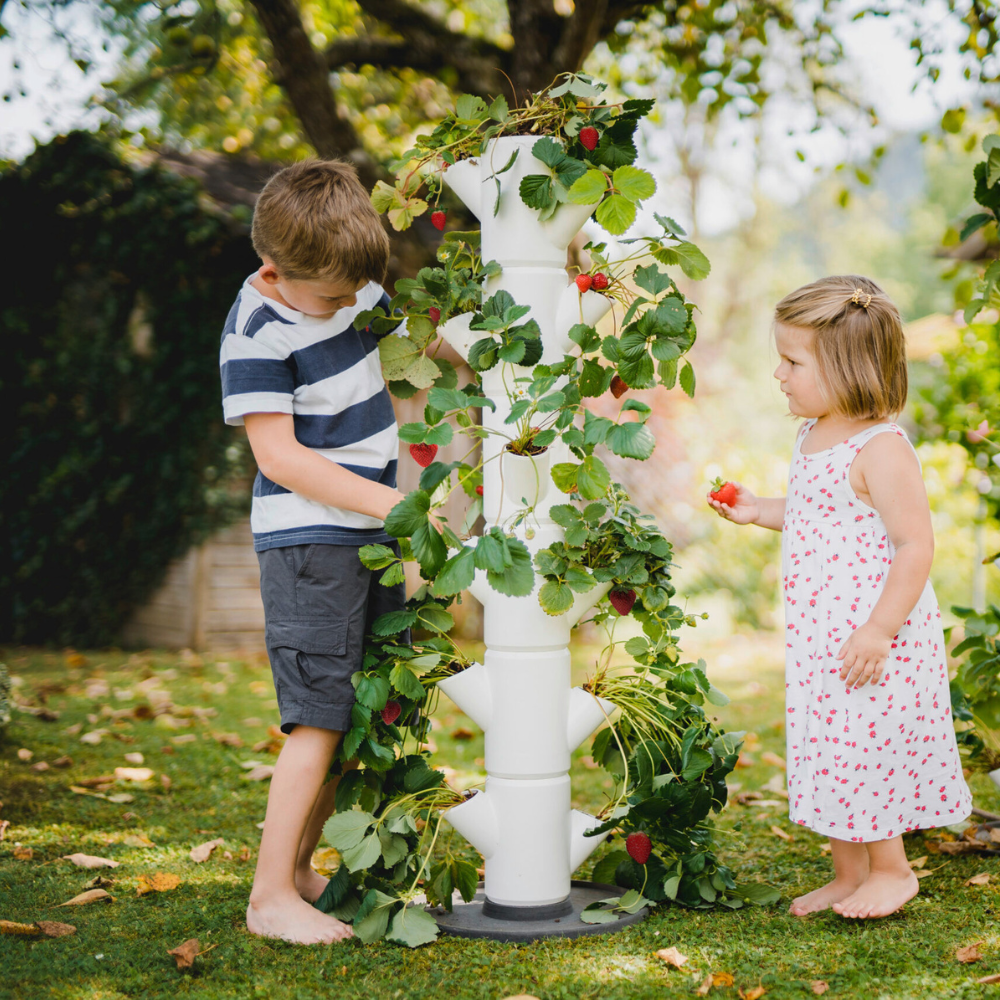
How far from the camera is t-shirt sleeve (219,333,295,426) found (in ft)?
5.80

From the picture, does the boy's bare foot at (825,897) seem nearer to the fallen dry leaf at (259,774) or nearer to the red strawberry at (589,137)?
the red strawberry at (589,137)

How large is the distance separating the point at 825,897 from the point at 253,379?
1.49 m

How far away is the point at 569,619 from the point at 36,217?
6.17 meters

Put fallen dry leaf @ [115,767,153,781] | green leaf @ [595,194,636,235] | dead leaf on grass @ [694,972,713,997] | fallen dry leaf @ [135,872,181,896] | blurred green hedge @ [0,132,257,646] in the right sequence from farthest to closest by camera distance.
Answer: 1. blurred green hedge @ [0,132,257,646]
2. fallen dry leaf @ [115,767,153,781]
3. fallen dry leaf @ [135,872,181,896]
4. green leaf @ [595,194,636,235]
5. dead leaf on grass @ [694,972,713,997]

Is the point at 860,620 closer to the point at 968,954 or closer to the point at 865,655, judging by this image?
the point at 865,655

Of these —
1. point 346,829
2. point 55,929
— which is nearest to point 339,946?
point 346,829

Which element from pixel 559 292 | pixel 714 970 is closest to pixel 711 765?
pixel 714 970

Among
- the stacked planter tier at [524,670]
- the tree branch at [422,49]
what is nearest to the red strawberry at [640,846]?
the stacked planter tier at [524,670]

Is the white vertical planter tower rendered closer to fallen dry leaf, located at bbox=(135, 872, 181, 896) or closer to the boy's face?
the boy's face

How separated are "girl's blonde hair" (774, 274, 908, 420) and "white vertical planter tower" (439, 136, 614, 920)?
0.44 meters

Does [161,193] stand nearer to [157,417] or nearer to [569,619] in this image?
[157,417]

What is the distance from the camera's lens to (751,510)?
6.68 ft

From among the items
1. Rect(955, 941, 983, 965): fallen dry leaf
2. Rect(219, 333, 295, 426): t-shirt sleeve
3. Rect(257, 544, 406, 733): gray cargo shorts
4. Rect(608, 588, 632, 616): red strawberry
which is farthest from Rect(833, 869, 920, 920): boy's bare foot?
Rect(219, 333, 295, 426): t-shirt sleeve

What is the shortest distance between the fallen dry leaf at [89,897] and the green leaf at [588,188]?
1645 millimetres
